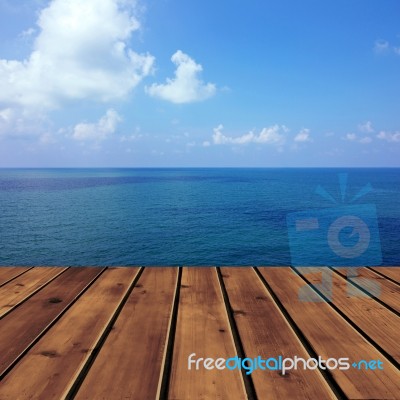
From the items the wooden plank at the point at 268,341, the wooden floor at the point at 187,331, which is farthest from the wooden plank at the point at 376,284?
the wooden plank at the point at 268,341

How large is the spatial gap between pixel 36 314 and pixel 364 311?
2.33m

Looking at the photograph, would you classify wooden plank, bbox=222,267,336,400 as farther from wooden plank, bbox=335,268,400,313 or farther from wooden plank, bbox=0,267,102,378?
wooden plank, bbox=0,267,102,378

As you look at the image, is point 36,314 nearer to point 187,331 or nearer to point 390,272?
point 187,331

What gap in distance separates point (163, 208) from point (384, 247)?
39.2 meters

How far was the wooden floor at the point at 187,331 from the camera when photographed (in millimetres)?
1377

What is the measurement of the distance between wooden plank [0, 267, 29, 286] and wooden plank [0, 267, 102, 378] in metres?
0.45

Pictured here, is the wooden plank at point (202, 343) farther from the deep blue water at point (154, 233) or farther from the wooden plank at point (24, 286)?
the deep blue water at point (154, 233)

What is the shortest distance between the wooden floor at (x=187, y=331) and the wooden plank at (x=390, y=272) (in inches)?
0.8

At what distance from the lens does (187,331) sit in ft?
6.10

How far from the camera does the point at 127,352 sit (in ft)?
5.33

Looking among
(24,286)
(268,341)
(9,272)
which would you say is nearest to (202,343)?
(268,341)

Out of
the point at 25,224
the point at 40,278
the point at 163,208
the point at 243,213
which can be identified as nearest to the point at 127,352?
the point at 40,278

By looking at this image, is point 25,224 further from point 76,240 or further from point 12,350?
point 12,350

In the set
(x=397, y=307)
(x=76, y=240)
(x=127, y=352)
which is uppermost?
(x=127, y=352)
